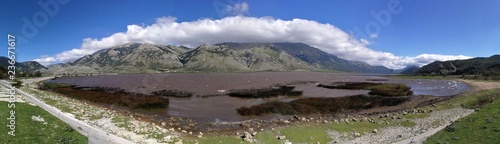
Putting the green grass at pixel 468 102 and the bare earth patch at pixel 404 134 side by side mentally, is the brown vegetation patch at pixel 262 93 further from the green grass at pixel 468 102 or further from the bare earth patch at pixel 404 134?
the bare earth patch at pixel 404 134

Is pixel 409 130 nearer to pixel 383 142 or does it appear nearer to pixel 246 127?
pixel 383 142

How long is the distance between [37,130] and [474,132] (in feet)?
124

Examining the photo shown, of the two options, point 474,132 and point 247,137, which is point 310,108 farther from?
point 474,132

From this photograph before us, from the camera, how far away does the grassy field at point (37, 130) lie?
1978 cm

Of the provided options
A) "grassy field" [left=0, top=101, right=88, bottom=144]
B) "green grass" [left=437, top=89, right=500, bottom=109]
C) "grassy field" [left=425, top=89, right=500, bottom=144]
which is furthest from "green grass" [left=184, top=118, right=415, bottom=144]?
"green grass" [left=437, top=89, right=500, bottom=109]

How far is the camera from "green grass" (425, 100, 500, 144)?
23.2m

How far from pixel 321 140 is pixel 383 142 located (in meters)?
6.88

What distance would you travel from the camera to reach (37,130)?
2198cm

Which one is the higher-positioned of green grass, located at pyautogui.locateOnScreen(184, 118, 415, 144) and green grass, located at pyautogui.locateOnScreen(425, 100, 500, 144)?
green grass, located at pyautogui.locateOnScreen(425, 100, 500, 144)

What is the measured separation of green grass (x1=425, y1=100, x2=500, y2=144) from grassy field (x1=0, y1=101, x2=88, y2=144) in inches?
1253

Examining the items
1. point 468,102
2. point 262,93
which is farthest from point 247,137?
point 262,93

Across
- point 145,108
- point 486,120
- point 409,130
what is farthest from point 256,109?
point 486,120

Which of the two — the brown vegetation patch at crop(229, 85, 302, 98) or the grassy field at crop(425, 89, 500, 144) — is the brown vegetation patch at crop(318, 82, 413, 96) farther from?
the grassy field at crop(425, 89, 500, 144)

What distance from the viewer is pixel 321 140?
33.6 meters
